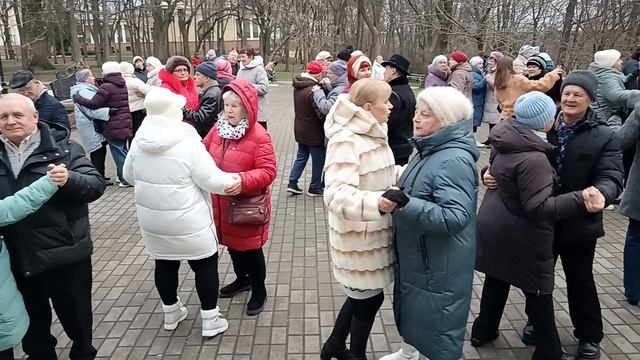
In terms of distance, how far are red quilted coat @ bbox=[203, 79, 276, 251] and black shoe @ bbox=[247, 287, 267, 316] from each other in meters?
0.49

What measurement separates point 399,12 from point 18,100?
31.7m

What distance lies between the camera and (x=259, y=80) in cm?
802

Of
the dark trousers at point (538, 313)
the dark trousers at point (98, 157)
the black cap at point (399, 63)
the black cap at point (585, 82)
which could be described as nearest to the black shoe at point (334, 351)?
the dark trousers at point (538, 313)

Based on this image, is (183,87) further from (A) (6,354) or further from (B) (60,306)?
(A) (6,354)

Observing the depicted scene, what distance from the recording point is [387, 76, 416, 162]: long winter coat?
5152 millimetres

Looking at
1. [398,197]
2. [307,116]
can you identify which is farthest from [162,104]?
[307,116]

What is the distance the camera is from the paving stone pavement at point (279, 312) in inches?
135

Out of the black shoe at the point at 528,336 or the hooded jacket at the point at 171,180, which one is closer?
the hooded jacket at the point at 171,180

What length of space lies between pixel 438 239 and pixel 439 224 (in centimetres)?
17

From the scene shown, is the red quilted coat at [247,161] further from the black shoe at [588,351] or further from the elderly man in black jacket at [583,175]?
the black shoe at [588,351]

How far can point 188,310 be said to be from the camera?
399 centimetres

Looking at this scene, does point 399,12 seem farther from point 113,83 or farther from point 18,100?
point 18,100

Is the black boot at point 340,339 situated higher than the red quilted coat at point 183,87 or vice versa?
the red quilted coat at point 183,87

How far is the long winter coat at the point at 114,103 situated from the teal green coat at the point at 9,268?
15.2 feet
